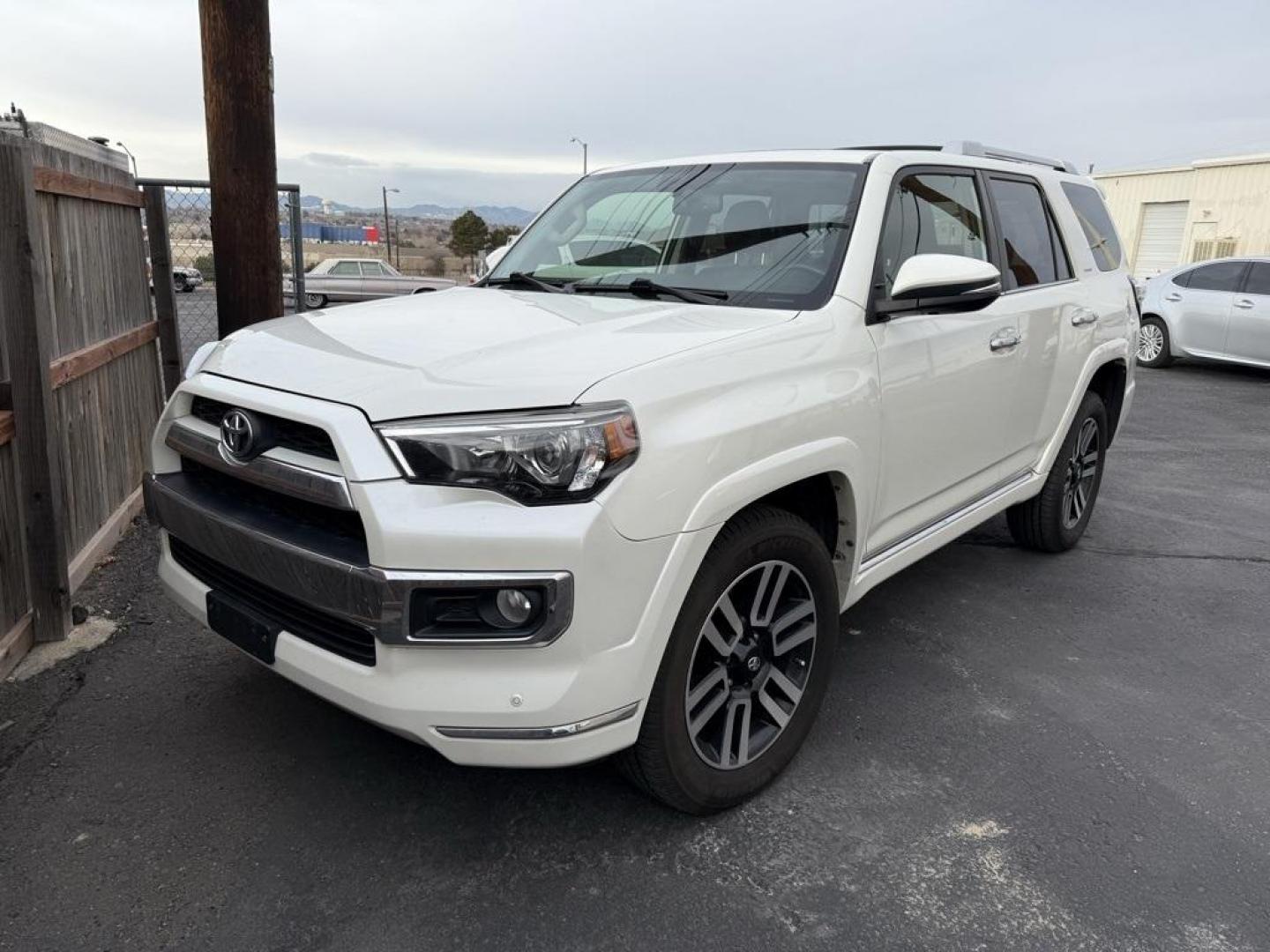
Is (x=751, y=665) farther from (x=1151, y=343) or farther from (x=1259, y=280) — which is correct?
(x=1151, y=343)

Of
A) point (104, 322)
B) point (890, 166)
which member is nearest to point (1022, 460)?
point (890, 166)

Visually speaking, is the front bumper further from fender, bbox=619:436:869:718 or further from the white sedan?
the white sedan

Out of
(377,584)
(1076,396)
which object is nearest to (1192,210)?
(1076,396)

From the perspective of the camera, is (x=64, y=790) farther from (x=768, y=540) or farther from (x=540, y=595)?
(x=768, y=540)

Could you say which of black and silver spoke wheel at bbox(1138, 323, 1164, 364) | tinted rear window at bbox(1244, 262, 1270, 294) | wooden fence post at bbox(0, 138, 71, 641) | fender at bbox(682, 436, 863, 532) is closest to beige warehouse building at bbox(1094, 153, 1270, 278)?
black and silver spoke wheel at bbox(1138, 323, 1164, 364)

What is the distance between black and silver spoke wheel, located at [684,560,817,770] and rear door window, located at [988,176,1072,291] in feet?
6.58

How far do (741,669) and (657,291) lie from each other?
1297 millimetres

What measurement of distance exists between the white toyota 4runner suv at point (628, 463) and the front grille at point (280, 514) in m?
0.01

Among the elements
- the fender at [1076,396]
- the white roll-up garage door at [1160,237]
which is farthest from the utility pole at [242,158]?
the white roll-up garage door at [1160,237]

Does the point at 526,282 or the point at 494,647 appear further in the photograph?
the point at 526,282

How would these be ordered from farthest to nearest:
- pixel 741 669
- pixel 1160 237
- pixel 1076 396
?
pixel 1160 237
pixel 1076 396
pixel 741 669

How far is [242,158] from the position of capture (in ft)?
16.5

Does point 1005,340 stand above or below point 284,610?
above

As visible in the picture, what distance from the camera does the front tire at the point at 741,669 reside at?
242 cm
